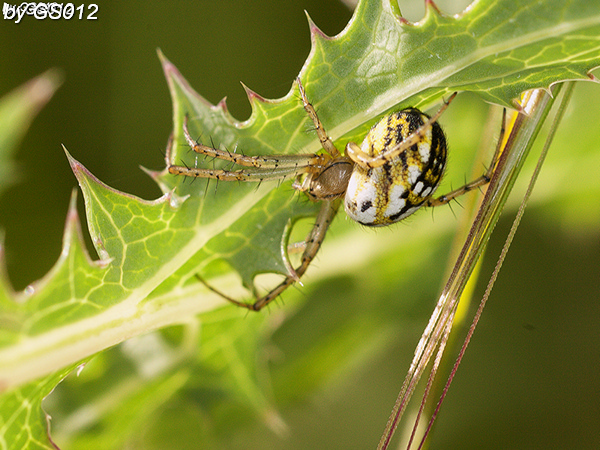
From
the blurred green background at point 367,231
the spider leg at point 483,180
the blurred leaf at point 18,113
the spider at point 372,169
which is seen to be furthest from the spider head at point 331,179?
the blurred leaf at point 18,113

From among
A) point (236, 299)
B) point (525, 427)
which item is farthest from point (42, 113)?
point (525, 427)

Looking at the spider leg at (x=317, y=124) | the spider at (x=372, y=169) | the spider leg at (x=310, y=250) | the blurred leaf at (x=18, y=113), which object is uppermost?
the blurred leaf at (x=18, y=113)

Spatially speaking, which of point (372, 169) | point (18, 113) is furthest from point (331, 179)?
point (18, 113)

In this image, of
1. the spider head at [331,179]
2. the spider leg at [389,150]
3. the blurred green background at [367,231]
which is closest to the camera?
the spider leg at [389,150]

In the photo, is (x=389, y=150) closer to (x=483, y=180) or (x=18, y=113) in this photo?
(x=483, y=180)

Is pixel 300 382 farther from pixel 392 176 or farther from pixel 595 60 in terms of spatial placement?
pixel 595 60

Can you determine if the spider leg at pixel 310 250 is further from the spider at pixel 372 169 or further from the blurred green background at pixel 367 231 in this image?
the blurred green background at pixel 367 231
